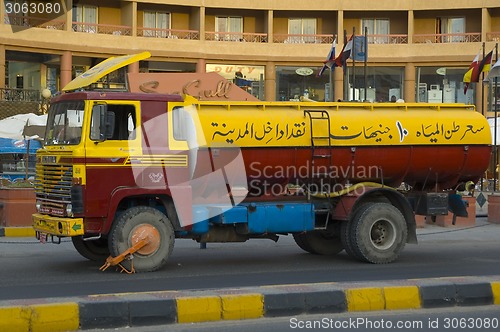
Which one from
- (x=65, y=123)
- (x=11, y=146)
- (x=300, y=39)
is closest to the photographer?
(x=65, y=123)

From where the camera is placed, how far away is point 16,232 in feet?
58.5

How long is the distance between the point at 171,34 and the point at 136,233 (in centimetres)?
3430

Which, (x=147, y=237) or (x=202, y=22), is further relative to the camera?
(x=202, y=22)

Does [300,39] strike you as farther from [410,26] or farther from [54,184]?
[54,184]

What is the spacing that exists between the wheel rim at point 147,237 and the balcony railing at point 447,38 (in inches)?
1421

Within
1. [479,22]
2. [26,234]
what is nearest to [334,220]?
[26,234]

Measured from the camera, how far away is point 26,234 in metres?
17.9

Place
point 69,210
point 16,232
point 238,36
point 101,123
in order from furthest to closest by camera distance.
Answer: point 238,36, point 16,232, point 101,123, point 69,210

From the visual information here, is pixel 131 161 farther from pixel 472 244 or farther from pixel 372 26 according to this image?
pixel 372 26

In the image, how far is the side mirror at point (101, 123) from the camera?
38.3ft

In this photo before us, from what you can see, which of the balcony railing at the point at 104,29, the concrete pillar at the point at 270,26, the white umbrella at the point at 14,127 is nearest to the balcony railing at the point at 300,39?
the concrete pillar at the point at 270,26

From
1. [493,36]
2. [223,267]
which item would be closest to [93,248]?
[223,267]

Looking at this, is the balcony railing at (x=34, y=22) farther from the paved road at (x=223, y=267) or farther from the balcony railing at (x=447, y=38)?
the paved road at (x=223, y=267)

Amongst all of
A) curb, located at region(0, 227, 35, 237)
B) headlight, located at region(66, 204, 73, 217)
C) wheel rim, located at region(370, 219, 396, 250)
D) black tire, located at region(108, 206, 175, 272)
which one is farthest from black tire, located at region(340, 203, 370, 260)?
curb, located at region(0, 227, 35, 237)
